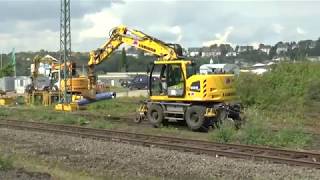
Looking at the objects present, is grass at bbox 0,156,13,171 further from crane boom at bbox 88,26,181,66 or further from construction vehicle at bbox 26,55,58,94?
construction vehicle at bbox 26,55,58,94

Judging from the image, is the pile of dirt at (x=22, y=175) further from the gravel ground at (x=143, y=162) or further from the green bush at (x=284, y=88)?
the green bush at (x=284, y=88)

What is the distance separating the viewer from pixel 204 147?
17.5 m

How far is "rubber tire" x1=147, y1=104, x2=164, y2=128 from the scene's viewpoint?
24359mm

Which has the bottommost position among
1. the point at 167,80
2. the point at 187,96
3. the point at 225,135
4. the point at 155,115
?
the point at 225,135

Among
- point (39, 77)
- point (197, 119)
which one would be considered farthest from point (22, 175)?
point (39, 77)

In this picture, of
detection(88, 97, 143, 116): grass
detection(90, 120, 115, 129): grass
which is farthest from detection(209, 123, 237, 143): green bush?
detection(88, 97, 143, 116): grass

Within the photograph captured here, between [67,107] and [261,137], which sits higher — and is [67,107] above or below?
above

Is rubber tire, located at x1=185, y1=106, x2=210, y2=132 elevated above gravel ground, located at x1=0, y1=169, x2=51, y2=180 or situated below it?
above

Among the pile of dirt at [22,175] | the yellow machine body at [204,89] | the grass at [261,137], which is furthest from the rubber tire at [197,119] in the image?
the pile of dirt at [22,175]

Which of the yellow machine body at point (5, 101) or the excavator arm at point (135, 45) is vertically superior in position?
the excavator arm at point (135, 45)

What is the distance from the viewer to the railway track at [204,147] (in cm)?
1495

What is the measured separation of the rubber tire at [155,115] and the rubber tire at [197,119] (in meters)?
1.42

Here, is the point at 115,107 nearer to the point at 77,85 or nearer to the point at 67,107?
the point at 67,107

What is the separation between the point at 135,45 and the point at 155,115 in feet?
20.6
